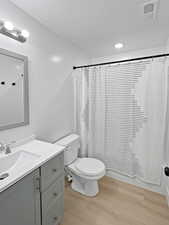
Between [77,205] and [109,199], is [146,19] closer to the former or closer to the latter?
[109,199]

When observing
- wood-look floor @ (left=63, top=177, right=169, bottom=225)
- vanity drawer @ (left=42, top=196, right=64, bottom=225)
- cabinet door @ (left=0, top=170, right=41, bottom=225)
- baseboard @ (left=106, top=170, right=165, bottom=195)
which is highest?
cabinet door @ (left=0, top=170, right=41, bottom=225)

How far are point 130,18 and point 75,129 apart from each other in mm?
1826

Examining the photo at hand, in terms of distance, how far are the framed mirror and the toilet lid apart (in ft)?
3.12

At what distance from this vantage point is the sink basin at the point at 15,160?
112 centimetres

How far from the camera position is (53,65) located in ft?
6.01

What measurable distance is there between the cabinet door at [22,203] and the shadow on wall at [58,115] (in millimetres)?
767

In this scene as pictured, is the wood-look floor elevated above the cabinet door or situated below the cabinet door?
below

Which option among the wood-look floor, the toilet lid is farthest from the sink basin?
the wood-look floor

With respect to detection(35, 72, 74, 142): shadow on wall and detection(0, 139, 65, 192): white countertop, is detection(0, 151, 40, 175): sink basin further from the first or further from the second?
detection(35, 72, 74, 142): shadow on wall

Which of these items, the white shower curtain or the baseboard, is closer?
the white shower curtain

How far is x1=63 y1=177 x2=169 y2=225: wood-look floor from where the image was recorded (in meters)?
1.44

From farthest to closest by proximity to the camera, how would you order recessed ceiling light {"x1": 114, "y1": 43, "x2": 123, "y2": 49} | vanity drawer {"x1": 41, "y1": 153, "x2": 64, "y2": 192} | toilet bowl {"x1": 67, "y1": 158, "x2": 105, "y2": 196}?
recessed ceiling light {"x1": 114, "y1": 43, "x2": 123, "y2": 49} < toilet bowl {"x1": 67, "y1": 158, "x2": 105, "y2": 196} < vanity drawer {"x1": 41, "y1": 153, "x2": 64, "y2": 192}

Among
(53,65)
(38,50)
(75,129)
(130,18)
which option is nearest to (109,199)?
(75,129)

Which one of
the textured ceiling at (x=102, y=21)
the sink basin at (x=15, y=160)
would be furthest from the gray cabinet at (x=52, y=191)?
the textured ceiling at (x=102, y=21)
